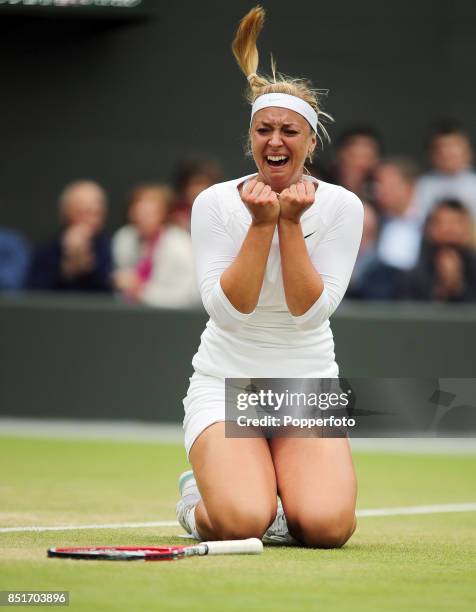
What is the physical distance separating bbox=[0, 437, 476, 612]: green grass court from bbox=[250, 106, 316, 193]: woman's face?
64.9 inches

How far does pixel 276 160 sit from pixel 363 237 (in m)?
5.63

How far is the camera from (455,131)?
12.7 metres

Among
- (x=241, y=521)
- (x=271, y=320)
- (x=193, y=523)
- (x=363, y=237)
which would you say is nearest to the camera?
(x=241, y=521)

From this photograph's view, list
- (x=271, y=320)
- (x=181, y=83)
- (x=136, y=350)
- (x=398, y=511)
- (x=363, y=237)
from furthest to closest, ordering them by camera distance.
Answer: (x=181, y=83) < (x=136, y=350) < (x=363, y=237) < (x=398, y=511) < (x=271, y=320)

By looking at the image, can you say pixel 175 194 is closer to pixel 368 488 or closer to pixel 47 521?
pixel 368 488

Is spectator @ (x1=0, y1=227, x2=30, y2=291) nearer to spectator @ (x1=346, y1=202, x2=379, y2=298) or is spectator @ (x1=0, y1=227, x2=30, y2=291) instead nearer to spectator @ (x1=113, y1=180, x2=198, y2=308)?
spectator @ (x1=113, y1=180, x2=198, y2=308)

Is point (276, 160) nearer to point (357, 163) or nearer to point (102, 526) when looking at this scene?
point (102, 526)

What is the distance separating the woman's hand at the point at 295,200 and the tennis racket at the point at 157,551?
138 centimetres

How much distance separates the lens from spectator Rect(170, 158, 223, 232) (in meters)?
12.2

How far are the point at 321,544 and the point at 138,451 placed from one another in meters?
4.76

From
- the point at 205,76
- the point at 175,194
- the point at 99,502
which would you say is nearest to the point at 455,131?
the point at 175,194

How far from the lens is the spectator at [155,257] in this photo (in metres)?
12.0

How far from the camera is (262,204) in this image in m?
6.18

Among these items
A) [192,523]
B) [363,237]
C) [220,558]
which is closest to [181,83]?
[363,237]
